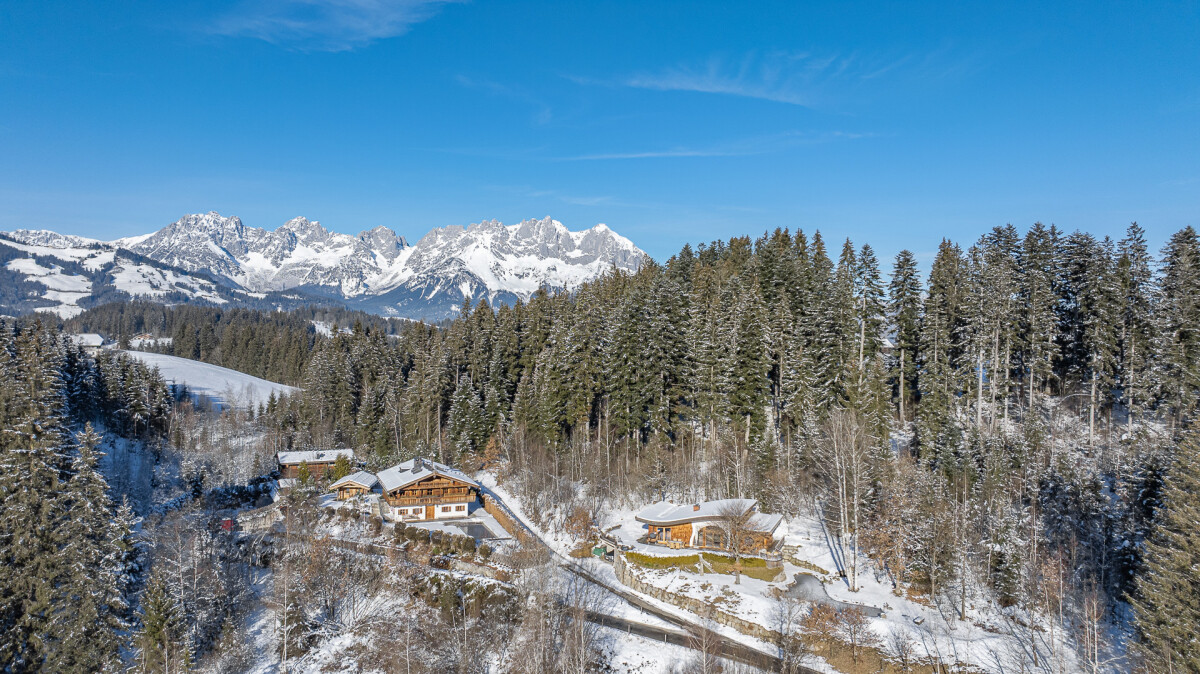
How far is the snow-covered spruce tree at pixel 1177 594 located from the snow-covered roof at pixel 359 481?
58607 mm

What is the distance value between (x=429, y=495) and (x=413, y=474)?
99.3 inches

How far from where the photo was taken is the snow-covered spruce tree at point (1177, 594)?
72.4 ft

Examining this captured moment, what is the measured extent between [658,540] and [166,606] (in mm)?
30732

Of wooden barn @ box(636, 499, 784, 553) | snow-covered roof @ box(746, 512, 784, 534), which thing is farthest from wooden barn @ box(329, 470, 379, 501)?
snow-covered roof @ box(746, 512, 784, 534)

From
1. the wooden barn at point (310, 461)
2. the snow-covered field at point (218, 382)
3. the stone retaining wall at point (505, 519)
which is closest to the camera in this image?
the stone retaining wall at point (505, 519)

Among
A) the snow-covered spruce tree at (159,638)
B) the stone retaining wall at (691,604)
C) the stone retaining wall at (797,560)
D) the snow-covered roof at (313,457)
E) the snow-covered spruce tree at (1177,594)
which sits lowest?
the snow-covered spruce tree at (159,638)

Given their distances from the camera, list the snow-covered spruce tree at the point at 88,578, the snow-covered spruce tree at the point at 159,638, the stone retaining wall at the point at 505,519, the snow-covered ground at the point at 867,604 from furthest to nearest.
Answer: the stone retaining wall at the point at 505,519 → the snow-covered spruce tree at the point at 159,638 → the snow-covered spruce tree at the point at 88,578 → the snow-covered ground at the point at 867,604

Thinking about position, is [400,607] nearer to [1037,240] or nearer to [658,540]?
[658,540]

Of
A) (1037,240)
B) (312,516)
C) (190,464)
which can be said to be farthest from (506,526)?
(1037,240)

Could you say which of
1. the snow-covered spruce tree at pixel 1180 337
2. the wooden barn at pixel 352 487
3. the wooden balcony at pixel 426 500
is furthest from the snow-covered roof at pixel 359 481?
the snow-covered spruce tree at pixel 1180 337

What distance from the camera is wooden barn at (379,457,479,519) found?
55938 millimetres

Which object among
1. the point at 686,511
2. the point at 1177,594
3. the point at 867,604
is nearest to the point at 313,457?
the point at 686,511

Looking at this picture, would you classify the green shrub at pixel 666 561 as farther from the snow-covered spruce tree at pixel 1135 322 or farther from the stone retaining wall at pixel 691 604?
the snow-covered spruce tree at pixel 1135 322

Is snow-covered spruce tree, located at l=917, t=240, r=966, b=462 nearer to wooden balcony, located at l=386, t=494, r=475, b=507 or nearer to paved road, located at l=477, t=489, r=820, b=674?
paved road, located at l=477, t=489, r=820, b=674
